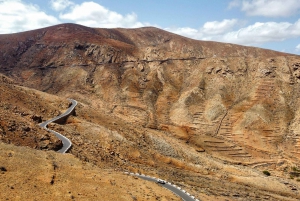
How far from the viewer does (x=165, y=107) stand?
79.0 meters

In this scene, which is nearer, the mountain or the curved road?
the curved road

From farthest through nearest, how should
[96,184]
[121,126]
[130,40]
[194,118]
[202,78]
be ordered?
[130,40], [202,78], [194,118], [121,126], [96,184]

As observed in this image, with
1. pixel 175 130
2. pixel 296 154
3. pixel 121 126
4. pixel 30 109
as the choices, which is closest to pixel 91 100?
pixel 175 130

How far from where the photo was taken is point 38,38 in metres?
106

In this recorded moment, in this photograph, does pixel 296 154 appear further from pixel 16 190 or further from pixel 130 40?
pixel 130 40

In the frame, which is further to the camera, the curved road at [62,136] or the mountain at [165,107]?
the mountain at [165,107]

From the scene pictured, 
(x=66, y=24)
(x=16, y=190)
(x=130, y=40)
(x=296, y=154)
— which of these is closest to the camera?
(x=16, y=190)

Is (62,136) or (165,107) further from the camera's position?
(165,107)

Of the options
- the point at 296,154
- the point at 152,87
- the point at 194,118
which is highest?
the point at 152,87

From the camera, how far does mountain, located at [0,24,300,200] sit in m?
41.6

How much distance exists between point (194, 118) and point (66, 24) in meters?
66.5

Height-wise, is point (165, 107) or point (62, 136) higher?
point (165, 107)

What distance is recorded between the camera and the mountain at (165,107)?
41.6 metres

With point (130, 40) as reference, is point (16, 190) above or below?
below
